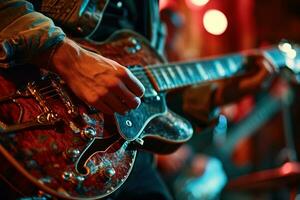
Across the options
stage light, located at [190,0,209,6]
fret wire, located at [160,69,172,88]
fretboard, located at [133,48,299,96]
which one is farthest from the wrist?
stage light, located at [190,0,209,6]

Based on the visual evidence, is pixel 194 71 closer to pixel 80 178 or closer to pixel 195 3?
pixel 80 178

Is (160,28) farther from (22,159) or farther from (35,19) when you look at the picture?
(22,159)

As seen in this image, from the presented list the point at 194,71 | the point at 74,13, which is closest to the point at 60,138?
the point at 74,13

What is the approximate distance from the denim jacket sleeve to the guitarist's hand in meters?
0.03

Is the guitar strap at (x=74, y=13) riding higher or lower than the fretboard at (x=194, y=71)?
higher

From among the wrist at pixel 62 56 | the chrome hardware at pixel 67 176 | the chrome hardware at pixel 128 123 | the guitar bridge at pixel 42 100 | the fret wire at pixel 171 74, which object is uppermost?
the wrist at pixel 62 56

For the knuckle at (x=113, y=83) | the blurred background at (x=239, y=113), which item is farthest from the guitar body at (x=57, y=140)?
Result: the blurred background at (x=239, y=113)

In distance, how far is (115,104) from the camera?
2.87ft

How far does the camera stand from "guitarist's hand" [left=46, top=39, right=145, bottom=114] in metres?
0.86

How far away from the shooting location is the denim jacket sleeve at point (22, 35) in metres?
0.85

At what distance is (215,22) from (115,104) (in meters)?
3.20

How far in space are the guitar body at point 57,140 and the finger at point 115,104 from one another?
0.22 feet

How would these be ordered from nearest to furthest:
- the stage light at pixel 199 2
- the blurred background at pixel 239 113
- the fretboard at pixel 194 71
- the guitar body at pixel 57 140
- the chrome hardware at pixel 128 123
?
1. the guitar body at pixel 57 140
2. the chrome hardware at pixel 128 123
3. the fretboard at pixel 194 71
4. the blurred background at pixel 239 113
5. the stage light at pixel 199 2

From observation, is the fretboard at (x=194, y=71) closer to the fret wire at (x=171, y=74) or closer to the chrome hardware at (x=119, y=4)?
the fret wire at (x=171, y=74)
